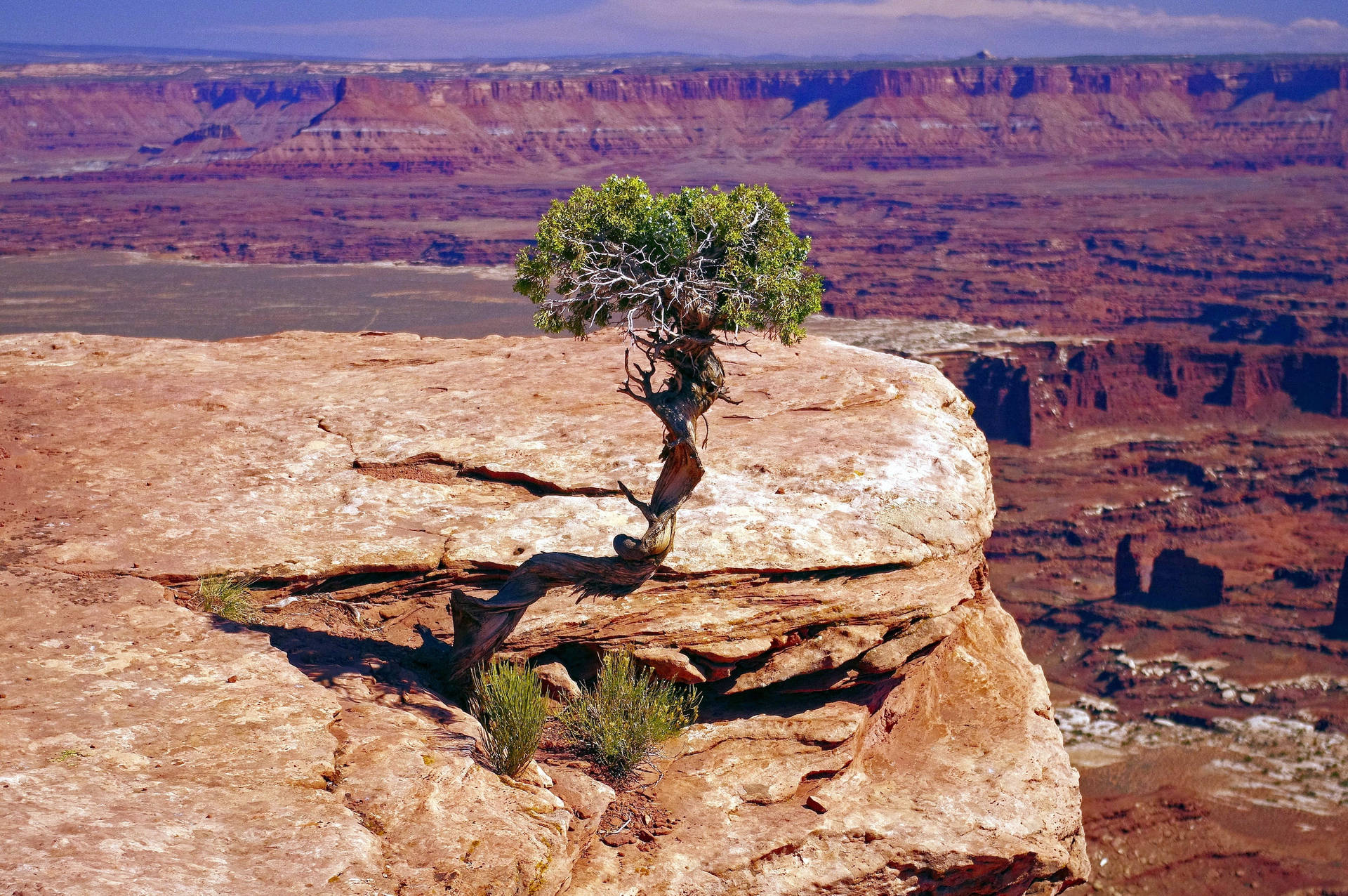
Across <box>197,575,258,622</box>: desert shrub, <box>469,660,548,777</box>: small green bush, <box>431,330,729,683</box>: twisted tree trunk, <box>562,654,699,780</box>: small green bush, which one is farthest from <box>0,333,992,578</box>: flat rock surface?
<box>469,660,548,777</box>: small green bush

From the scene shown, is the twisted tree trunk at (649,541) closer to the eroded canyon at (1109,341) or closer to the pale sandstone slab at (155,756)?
the pale sandstone slab at (155,756)

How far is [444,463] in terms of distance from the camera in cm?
1393

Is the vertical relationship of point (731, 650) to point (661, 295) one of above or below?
below

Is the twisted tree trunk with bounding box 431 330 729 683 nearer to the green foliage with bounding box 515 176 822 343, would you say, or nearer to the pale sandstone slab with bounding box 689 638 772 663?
the green foliage with bounding box 515 176 822 343

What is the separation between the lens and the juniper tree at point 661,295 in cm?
958

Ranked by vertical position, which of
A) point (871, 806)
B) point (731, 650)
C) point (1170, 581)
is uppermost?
point (731, 650)

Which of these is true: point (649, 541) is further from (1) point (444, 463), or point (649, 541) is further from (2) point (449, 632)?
(1) point (444, 463)

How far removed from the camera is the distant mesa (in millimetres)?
51375

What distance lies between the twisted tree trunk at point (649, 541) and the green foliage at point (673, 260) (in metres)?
0.36

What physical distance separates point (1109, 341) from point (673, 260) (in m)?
81.8

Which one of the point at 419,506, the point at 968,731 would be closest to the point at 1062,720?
the point at 968,731

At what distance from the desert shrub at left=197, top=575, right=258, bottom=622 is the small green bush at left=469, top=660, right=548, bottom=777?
2528mm

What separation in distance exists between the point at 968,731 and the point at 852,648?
2.33 metres

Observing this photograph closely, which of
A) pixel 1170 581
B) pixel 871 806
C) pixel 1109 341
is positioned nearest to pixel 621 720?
pixel 871 806
